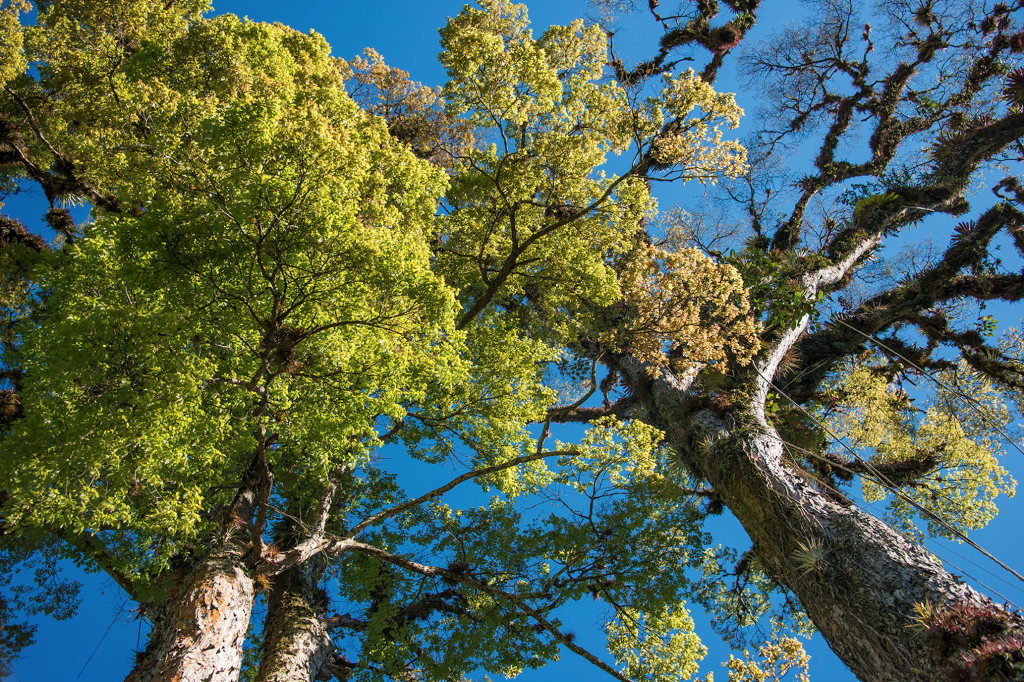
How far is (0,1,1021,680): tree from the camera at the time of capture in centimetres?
457

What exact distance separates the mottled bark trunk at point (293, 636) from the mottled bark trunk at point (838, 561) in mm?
6212

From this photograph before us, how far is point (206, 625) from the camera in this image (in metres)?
5.31

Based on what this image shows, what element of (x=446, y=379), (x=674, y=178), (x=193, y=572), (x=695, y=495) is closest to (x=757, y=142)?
(x=674, y=178)

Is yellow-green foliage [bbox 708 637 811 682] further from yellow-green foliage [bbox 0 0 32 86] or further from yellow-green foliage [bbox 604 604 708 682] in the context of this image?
yellow-green foliage [bbox 0 0 32 86]

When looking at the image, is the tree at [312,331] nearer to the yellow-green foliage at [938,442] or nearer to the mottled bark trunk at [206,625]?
the mottled bark trunk at [206,625]

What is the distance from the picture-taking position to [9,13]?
8.65 m

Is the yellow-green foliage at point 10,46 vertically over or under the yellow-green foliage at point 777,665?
over

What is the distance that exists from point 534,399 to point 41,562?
8690mm

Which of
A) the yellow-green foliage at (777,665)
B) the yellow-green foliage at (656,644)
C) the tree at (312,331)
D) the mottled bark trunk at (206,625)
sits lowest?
the yellow-green foliage at (777,665)

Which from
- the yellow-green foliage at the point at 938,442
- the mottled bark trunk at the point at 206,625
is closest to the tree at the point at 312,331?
the mottled bark trunk at the point at 206,625

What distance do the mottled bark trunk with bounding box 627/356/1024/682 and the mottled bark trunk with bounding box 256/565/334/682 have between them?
20.4ft

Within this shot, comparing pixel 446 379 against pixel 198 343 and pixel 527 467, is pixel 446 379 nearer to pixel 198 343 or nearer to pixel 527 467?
pixel 198 343

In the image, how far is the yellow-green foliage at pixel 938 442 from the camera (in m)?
11.0

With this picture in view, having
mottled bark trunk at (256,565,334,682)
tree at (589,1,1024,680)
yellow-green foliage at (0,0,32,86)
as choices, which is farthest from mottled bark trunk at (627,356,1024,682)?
yellow-green foliage at (0,0,32,86)
